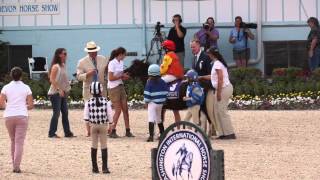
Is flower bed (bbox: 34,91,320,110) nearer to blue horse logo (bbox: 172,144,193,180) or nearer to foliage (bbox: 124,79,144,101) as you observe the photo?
foliage (bbox: 124,79,144,101)

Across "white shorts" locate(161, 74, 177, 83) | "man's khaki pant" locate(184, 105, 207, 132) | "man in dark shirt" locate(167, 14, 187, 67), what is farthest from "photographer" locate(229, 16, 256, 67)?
"man's khaki pant" locate(184, 105, 207, 132)

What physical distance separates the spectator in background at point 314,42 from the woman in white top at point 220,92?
858 cm

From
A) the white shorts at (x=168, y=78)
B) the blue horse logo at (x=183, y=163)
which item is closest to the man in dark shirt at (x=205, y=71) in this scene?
the white shorts at (x=168, y=78)

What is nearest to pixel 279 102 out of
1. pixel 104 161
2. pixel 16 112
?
pixel 104 161

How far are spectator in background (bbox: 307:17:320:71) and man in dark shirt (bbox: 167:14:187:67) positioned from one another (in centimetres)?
328

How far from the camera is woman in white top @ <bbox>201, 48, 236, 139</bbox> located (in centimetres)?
1770

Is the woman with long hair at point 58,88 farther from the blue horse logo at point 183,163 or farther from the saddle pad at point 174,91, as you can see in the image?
the blue horse logo at point 183,163

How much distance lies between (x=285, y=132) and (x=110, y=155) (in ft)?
14.1

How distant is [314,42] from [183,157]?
54.2 ft

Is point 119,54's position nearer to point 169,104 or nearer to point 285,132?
point 169,104

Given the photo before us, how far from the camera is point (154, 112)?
17547mm

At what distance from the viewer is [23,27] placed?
94.9 ft

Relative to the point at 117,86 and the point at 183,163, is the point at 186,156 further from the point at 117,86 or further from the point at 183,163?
the point at 117,86

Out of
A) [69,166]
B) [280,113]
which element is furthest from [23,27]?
[69,166]
